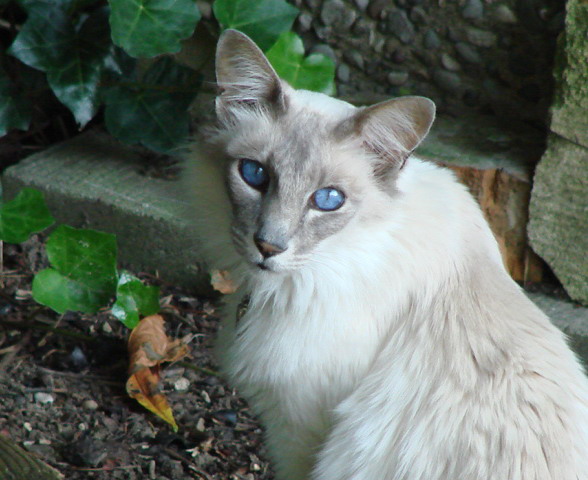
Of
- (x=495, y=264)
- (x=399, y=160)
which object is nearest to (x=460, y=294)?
(x=495, y=264)

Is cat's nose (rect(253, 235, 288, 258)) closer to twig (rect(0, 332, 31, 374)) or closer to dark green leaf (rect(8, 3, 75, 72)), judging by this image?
twig (rect(0, 332, 31, 374))

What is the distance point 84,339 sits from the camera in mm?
3328

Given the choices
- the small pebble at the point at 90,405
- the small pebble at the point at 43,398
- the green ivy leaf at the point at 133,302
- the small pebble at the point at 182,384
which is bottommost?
the small pebble at the point at 43,398

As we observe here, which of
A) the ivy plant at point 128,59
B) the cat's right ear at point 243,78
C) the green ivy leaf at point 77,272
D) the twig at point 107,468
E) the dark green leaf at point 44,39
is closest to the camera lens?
the cat's right ear at point 243,78

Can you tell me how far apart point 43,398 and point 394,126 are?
1840mm

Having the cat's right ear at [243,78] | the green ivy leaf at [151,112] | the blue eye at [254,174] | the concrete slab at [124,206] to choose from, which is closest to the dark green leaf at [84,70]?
the green ivy leaf at [151,112]

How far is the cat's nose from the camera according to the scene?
2062 mm

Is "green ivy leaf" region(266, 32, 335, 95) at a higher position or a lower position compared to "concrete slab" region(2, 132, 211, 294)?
higher

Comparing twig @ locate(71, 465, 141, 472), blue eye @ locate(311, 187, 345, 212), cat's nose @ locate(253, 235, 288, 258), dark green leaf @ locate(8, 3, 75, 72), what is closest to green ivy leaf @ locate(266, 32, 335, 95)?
dark green leaf @ locate(8, 3, 75, 72)

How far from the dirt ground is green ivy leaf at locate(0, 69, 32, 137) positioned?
74cm

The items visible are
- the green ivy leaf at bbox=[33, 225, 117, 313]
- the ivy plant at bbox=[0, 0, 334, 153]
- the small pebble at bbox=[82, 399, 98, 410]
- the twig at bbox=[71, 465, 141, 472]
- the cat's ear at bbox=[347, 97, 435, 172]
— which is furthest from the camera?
the ivy plant at bbox=[0, 0, 334, 153]

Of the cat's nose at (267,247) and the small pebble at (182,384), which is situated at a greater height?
the cat's nose at (267,247)

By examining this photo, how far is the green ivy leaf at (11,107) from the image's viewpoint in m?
3.54

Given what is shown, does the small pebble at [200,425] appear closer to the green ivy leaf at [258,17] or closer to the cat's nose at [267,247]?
the cat's nose at [267,247]
